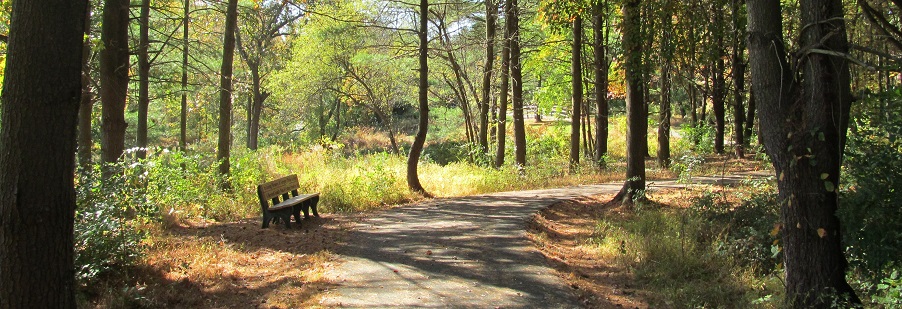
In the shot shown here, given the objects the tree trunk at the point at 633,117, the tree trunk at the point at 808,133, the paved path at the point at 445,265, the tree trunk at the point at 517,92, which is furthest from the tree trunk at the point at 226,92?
the tree trunk at the point at 808,133

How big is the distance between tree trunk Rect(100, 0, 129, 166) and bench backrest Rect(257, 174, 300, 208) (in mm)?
3020

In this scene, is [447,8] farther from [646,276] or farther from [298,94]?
[646,276]

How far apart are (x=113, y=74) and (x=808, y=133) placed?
10.6 metres

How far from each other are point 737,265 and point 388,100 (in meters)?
26.1

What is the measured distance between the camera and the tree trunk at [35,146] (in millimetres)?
4422

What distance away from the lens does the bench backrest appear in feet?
31.7

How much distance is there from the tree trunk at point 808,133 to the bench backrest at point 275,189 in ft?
23.2

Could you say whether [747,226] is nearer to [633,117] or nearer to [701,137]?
[633,117]

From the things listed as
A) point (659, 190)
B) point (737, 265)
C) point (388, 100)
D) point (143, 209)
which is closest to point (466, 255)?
point (737, 265)

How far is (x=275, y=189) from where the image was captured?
33.7 feet

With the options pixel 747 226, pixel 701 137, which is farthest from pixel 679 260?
pixel 701 137

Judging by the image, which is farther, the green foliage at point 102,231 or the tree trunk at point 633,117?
the tree trunk at point 633,117

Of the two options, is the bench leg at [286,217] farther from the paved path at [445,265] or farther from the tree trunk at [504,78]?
the tree trunk at [504,78]

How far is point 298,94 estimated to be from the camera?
1136 inches
